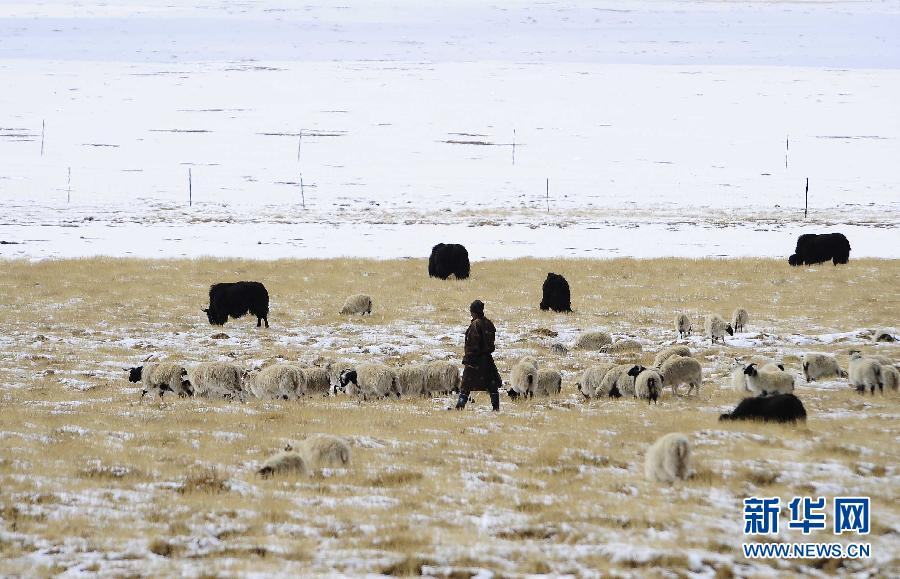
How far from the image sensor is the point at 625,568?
7984 mm

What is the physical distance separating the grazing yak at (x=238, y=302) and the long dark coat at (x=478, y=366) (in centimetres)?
923

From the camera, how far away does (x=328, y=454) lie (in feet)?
35.7

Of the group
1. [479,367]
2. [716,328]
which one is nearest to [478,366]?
[479,367]

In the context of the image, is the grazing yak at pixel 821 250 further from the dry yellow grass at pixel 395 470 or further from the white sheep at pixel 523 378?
the white sheep at pixel 523 378

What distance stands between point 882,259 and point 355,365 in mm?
24060

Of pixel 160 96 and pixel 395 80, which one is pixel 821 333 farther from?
pixel 395 80

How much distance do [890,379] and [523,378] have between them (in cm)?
532

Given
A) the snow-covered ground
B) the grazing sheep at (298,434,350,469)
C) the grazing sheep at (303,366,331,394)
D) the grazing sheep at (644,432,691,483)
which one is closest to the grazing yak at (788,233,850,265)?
the snow-covered ground

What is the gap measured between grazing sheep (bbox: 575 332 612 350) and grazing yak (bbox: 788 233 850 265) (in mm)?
15111

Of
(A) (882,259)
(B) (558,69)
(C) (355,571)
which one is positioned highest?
(B) (558,69)

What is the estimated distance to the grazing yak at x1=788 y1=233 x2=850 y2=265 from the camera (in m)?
32.8

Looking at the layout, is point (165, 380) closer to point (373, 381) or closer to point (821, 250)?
point (373, 381)

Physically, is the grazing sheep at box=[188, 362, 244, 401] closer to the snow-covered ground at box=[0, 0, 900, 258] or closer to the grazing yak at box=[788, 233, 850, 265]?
the snow-covered ground at box=[0, 0, 900, 258]

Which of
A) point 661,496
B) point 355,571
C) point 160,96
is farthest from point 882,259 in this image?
point 160,96
